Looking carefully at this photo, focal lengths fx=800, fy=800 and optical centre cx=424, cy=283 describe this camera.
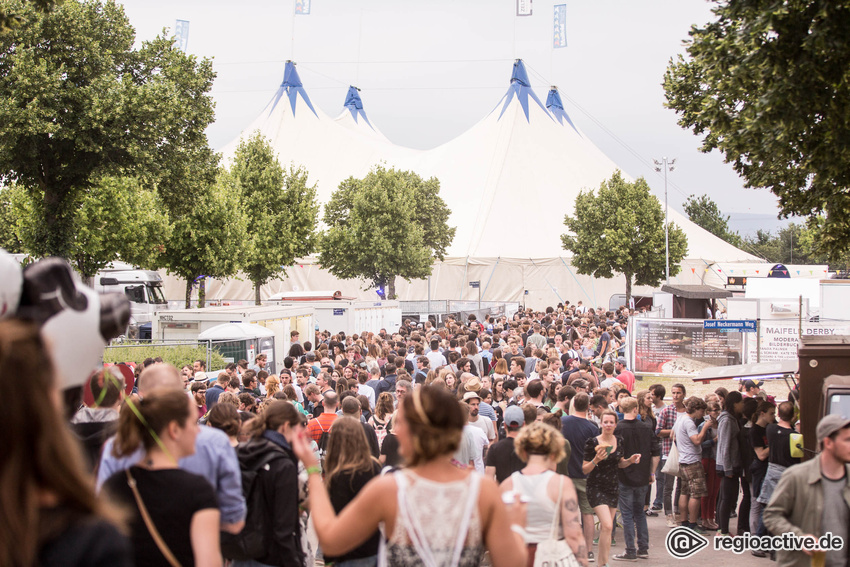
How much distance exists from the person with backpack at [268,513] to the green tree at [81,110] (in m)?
17.3

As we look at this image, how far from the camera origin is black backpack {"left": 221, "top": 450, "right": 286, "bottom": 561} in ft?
13.6

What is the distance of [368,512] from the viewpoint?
279 centimetres

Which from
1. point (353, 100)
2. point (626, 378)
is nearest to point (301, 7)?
point (353, 100)

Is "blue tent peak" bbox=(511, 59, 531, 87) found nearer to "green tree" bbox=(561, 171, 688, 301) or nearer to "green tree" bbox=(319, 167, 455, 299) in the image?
"green tree" bbox=(561, 171, 688, 301)

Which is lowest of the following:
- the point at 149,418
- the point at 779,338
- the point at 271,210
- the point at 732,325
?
the point at 779,338

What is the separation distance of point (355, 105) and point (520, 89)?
23.2m

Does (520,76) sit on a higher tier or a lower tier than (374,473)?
higher

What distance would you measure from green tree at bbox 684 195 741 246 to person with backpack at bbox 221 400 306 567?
95.4 metres

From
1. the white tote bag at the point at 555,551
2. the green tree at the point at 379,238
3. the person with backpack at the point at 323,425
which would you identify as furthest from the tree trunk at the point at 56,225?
the green tree at the point at 379,238

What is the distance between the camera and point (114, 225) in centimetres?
2883

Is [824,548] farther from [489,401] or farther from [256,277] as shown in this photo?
[256,277]

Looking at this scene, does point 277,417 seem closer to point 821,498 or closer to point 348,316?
point 821,498

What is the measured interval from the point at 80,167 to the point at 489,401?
1583 centimetres

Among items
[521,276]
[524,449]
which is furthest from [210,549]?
[521,276]
